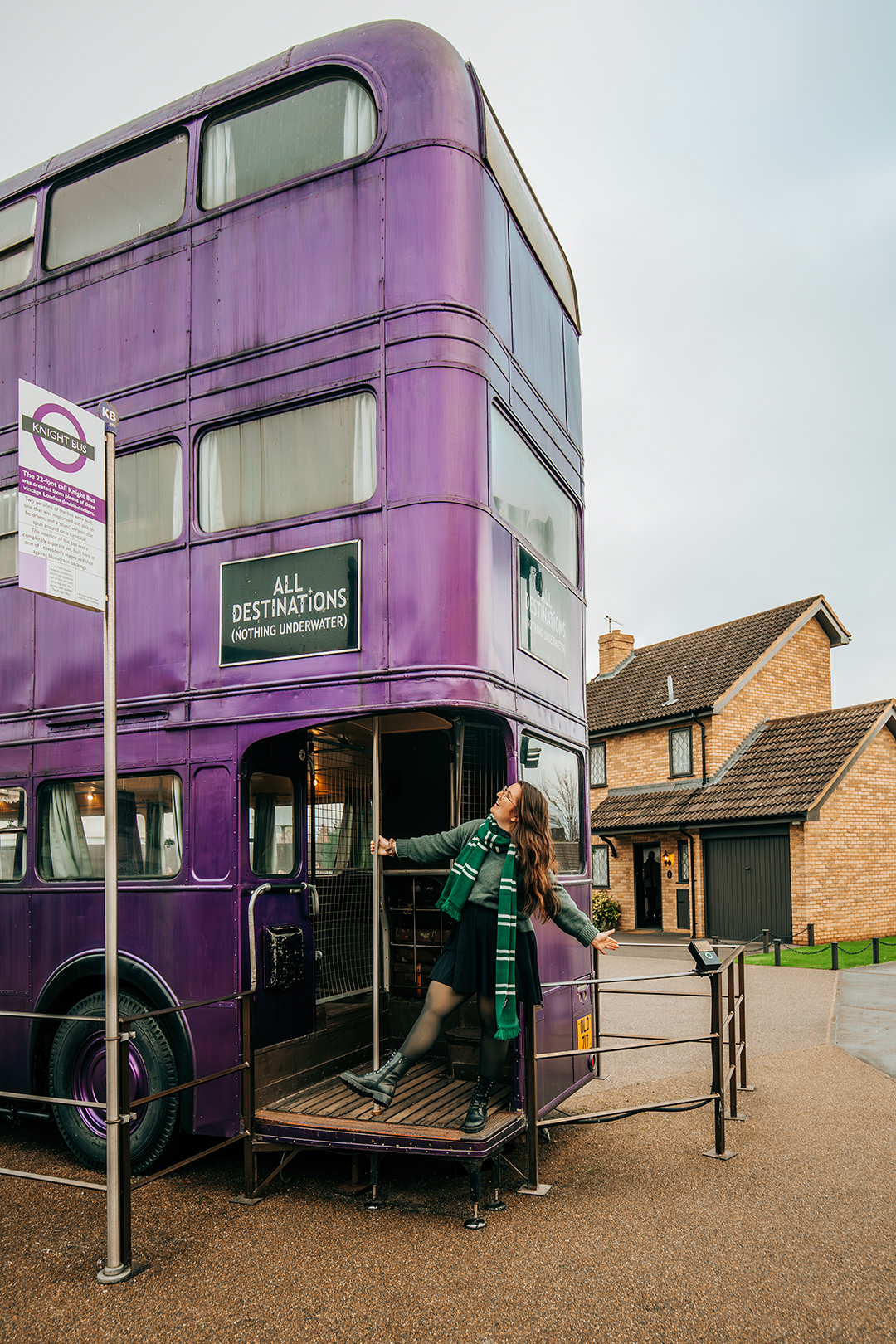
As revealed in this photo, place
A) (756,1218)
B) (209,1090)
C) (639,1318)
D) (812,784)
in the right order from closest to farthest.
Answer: (639,1318)
(756,1218)
(209,1090)
(812,784)

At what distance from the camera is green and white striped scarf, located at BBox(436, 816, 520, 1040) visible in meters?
5.01

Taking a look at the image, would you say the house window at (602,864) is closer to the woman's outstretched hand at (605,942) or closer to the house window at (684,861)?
the house window at (684,861)

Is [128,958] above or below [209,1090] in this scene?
above

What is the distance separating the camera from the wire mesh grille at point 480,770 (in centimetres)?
612

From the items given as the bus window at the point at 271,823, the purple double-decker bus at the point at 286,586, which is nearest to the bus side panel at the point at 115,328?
the purple double-decker bus at the point at 286,586

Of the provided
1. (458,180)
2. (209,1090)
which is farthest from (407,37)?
(209,1090)

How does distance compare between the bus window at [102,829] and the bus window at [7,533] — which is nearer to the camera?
the bus window at [102,829]

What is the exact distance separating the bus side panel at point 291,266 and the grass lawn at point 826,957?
1405 centimetres

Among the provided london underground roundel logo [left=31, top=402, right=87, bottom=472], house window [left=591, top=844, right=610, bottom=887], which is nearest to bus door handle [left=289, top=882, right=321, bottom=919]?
london underground roundel logo [left=31, top=402, right=87, bottom=472]

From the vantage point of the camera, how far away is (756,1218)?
16.3 ft

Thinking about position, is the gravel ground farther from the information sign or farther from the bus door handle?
Result: the information sign

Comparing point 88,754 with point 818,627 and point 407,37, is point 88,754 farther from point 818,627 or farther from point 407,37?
point 818,627

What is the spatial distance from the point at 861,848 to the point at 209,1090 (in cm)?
2006

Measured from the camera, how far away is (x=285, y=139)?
6047 millimetres
